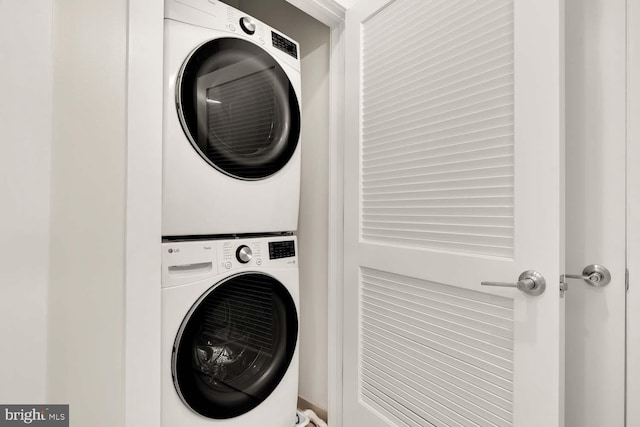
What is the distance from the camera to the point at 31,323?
0.74 meters

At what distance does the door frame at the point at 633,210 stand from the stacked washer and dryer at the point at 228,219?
1.08 m

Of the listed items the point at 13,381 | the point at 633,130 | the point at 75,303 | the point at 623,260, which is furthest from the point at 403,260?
the point at 13,381

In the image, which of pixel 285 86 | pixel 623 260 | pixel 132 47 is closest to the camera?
pixel 132 47

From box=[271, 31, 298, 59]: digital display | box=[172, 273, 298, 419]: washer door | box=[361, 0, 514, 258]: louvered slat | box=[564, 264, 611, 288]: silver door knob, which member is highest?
box=[271, 31, 298, 59]: digital display

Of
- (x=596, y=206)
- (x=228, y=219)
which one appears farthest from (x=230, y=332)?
(x=596, y=206)

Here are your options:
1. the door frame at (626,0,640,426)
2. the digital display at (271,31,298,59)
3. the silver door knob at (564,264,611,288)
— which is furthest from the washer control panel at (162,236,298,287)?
the door frame at (626,0,640,426)

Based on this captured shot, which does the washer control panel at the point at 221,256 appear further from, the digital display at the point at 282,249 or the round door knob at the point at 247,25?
Answer: the round door knob at the point at 247,25

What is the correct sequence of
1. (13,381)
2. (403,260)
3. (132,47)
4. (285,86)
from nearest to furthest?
(13,381), (132,47), (403,260), (285,86)

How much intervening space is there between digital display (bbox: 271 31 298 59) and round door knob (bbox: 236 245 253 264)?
2.70 ft

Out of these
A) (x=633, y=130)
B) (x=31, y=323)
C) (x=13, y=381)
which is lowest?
(x=13, y=381)

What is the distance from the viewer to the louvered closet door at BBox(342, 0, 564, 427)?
844 millimetres

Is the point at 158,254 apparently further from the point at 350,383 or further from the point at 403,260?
the point at 350,383

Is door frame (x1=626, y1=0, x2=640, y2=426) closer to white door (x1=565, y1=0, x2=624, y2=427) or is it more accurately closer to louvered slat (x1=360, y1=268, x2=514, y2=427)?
white door (x1=565, y1=0, x2=624, y2=427)

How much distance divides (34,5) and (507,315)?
54.6 inches
